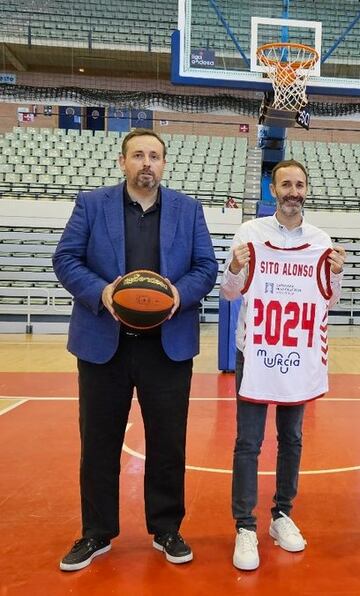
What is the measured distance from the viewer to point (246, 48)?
20.7ft

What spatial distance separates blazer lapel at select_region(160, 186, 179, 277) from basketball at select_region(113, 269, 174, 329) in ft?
0.55

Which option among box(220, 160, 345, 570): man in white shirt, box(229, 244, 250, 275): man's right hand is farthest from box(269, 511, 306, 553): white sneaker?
box(229, 244, 250, 275): man's right hand

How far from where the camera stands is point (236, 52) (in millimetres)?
6352

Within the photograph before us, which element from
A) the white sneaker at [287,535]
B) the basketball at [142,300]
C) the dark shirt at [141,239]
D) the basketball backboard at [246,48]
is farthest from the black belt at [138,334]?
the basketball backboard at [246,48]

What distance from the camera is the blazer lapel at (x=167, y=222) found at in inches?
91.2

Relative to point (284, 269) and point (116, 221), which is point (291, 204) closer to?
point (284, 269)

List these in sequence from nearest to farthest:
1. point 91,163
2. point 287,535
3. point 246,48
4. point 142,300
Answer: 1. point 142,300
2. point 287,535
3. point 246,48
4. point 91,163

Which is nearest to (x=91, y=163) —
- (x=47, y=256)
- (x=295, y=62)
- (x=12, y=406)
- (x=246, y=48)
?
(x=47, y=256)

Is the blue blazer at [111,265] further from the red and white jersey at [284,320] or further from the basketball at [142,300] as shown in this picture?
the red and white jersey at [284,320]

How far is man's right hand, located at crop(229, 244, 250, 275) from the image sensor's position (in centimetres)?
Answer: 235

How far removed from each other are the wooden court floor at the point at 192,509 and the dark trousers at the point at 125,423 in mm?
210

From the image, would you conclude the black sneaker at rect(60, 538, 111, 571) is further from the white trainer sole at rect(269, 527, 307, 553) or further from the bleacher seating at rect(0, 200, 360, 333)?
the bleacher seating at rect(0, 200, 360, 333)

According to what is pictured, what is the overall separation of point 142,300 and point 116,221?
1.40 ft

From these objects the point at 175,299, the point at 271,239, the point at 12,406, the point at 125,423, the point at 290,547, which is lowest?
the point at 12,406
